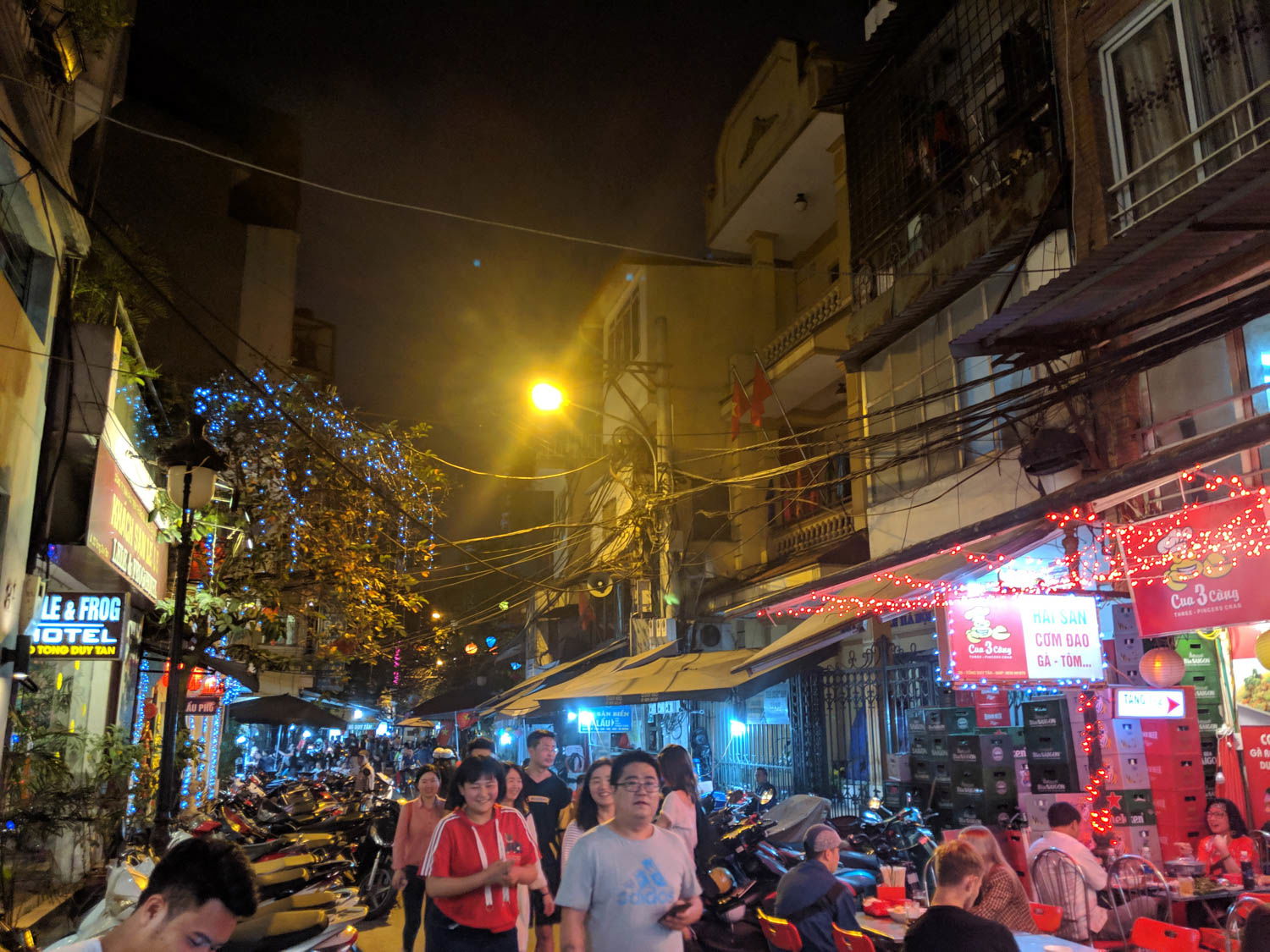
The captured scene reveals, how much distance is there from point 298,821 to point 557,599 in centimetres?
1736

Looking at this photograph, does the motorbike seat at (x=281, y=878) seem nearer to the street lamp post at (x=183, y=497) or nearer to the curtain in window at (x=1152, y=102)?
the street lamp post at (x=183, y=497)

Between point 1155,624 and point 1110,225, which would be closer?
point 1155,624

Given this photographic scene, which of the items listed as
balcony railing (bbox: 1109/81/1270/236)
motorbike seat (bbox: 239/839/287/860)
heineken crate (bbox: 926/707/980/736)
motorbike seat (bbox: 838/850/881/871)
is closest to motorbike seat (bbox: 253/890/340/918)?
motorbike seat (bbox: 239/839/287/860)

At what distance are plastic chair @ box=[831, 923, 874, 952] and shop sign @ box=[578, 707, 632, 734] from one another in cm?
1916

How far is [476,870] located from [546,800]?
340cm

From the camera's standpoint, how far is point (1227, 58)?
29.7 ft

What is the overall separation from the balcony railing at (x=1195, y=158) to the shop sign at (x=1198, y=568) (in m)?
2.61

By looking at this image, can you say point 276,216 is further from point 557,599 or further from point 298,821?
point 298,821

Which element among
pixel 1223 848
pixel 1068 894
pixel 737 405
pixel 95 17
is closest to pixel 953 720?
pixel 1223 848

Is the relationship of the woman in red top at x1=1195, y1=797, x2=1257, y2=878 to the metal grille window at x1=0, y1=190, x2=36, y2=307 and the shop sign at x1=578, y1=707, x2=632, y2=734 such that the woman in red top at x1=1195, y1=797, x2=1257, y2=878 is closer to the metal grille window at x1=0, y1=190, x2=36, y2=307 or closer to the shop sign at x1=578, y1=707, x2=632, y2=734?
the metal grille window at x1=0, y1=190, x2=36, y2=307

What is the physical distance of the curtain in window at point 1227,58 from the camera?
346 inches

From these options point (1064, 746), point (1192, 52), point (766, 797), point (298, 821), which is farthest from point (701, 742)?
point (1192, 52)

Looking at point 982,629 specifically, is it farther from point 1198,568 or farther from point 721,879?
point 721,879

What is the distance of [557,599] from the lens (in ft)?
106
